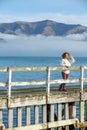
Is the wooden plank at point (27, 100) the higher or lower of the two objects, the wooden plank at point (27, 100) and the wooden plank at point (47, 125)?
the higher

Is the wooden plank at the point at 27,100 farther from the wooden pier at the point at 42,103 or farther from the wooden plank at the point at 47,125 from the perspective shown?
the wooden plank at the point at 47,125

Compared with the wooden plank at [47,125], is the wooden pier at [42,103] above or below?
above

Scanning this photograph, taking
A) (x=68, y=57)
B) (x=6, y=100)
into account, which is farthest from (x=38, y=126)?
(x=68, y=57)

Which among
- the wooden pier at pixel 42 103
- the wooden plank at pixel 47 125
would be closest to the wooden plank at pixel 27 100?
the wooden pier at pixel 42 103

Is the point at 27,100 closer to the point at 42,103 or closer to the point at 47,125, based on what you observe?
the point at 42,103

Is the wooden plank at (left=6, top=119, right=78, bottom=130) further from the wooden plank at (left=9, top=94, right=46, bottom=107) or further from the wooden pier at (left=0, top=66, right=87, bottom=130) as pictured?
the wooden plank at (left=9, top=94, right=46, bottom=107)

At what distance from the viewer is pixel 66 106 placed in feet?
74.8

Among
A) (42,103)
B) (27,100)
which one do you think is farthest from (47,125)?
(27,100)

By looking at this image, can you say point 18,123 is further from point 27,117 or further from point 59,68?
point 59,68

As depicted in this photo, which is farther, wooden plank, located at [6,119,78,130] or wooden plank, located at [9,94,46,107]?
wooden plank, located at [6,119,78,130]

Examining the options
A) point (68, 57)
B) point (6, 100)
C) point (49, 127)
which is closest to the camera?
point (6, 100)

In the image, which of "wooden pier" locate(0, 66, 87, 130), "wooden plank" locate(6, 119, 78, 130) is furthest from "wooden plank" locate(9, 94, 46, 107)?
"wooden plank" locate(6, 119, 78, 130)

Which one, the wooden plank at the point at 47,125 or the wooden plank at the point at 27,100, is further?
the wooden plank at the point at 47,125

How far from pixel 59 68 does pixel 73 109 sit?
1.83m
